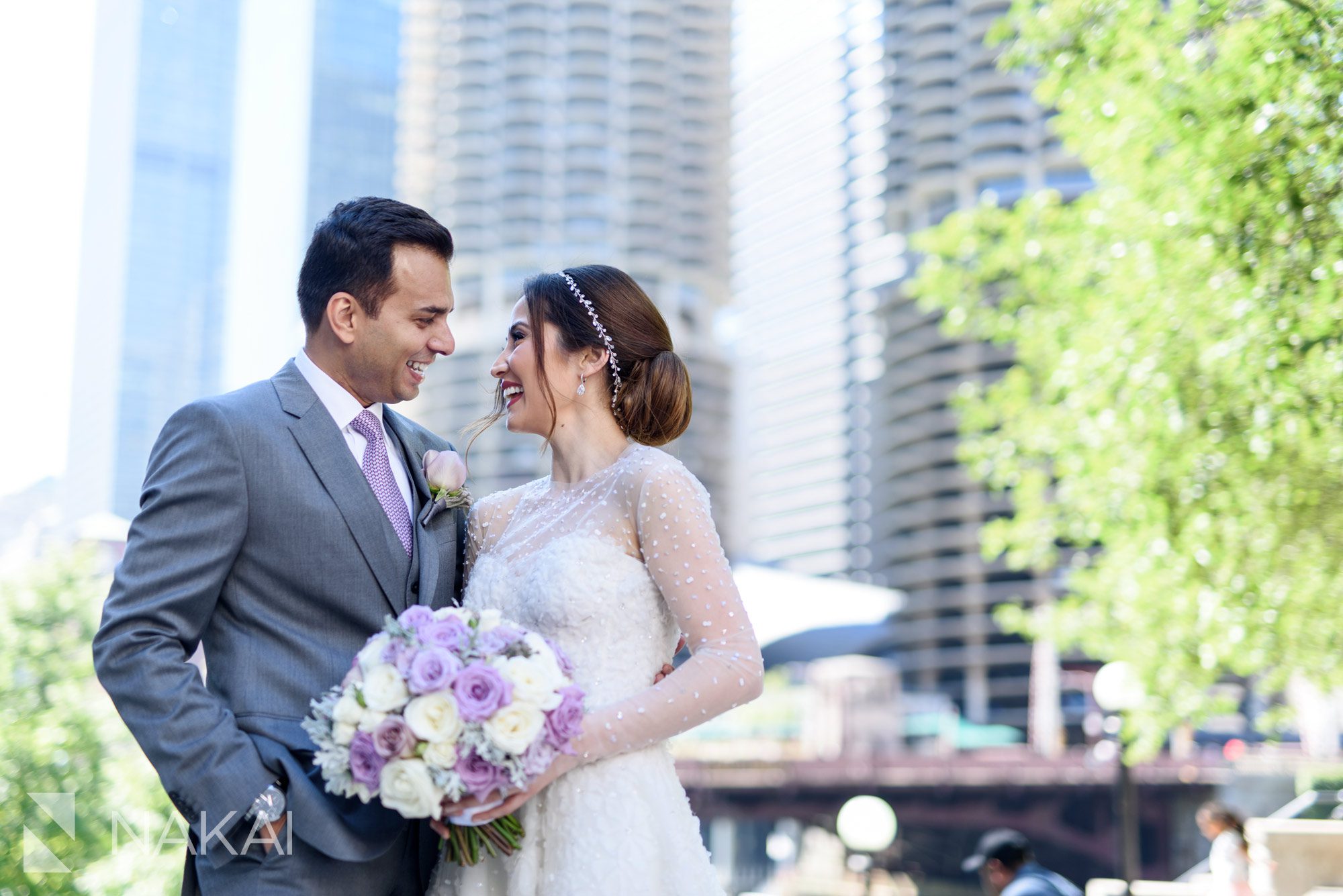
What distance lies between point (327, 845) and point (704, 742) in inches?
1653

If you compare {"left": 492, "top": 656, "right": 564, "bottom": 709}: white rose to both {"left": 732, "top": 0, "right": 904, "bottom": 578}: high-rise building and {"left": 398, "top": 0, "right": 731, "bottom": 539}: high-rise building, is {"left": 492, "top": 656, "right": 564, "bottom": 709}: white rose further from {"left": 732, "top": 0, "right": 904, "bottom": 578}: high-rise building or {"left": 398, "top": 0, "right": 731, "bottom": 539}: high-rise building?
{"left": 732, "top": 0, "right": 904, "bottom": 578}: high-rise building

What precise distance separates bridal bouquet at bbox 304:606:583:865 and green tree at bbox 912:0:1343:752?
12.2ft

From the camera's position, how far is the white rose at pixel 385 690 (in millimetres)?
2123

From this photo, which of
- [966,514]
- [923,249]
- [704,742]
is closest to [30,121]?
[923,249]

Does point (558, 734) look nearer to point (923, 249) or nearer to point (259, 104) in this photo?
point (923, 249)

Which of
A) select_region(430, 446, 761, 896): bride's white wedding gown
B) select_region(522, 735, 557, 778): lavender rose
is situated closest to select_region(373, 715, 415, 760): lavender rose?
select_region(522, 735, 557, 778): lavender rose

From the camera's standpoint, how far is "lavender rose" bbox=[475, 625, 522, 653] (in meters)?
2.22

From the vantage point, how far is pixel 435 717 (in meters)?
2.12

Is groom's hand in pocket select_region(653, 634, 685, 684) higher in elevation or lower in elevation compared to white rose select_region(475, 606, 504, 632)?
lower

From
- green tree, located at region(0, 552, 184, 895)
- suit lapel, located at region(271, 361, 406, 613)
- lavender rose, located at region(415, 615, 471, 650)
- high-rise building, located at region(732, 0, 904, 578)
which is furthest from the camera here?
high-rise building, located at region(732, 0, 904, 578)

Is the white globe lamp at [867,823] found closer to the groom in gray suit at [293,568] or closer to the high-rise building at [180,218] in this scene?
the high-rise building at [180,218]

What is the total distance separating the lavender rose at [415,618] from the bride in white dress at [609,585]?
366mm

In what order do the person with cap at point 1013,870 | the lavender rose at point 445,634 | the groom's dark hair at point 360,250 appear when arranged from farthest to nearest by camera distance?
1. the person with cap at point 1013,870
2. the groom's dark hair at point 360,250
3. the lavender rose at point 445,634

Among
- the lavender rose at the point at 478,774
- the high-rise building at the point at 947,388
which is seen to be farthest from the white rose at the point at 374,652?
the high-rise building at the point at 947,388
